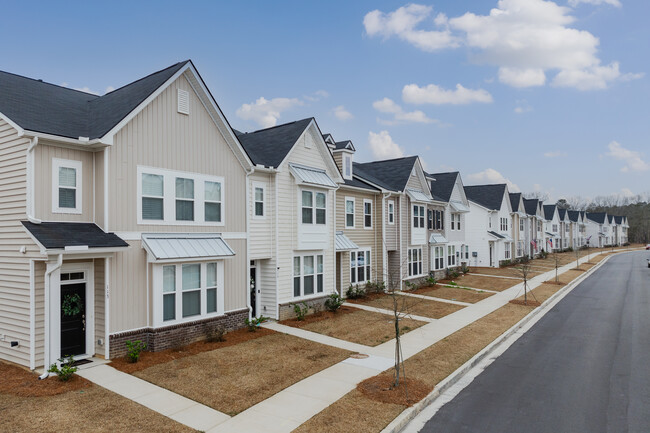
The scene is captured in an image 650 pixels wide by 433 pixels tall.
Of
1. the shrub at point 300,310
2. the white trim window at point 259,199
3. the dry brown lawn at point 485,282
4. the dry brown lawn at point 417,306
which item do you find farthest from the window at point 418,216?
the white trim window at point 259,199

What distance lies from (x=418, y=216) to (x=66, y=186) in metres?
22.8

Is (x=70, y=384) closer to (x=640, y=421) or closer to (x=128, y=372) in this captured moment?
(x=128, y=372)

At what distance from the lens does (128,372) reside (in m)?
11.1

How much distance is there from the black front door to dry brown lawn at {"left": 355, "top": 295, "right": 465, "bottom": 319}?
12736mm

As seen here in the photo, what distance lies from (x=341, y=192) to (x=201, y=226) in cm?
1020

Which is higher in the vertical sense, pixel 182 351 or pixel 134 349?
pixel 134 349

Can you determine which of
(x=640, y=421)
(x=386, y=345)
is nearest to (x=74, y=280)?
(x=386, y=345)

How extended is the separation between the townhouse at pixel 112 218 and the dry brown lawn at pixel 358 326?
139 inches

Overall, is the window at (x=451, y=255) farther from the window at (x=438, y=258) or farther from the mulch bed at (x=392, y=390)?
the mulch bed at (x=392, y=390)

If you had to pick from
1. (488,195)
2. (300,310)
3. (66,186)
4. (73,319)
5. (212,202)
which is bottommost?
(300,310)

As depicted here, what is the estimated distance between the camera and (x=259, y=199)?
704 inches

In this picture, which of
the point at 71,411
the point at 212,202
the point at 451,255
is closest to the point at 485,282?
the point at 451,255

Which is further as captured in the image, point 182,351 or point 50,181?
point 182,351

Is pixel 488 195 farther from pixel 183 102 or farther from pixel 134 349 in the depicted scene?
pixel 134 349
